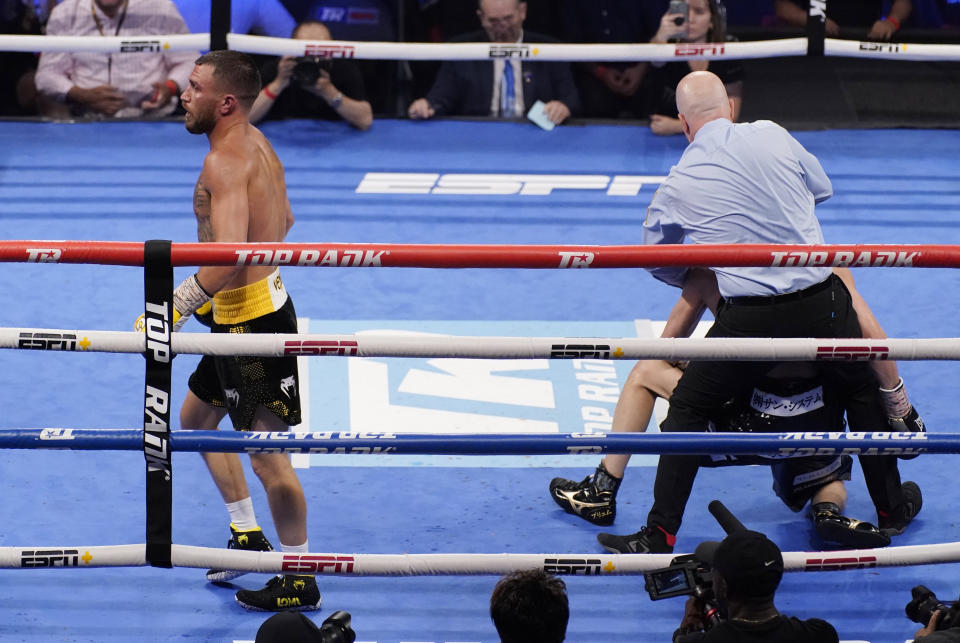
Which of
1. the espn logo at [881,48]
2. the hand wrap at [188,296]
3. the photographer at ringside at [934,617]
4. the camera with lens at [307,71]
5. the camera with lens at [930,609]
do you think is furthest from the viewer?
the camera with lens at [307,71]

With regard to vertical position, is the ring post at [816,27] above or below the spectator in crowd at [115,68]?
above

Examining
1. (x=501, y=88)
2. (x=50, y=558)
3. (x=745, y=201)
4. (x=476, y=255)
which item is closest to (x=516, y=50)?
(x=501, y=88)

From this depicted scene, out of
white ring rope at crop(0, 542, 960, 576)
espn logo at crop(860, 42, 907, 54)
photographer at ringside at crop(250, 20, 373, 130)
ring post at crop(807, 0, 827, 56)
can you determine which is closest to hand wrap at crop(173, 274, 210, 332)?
white ring rope at crop(0, 542, 960, 576)

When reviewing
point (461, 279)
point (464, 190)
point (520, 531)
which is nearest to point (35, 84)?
point (464, 190)

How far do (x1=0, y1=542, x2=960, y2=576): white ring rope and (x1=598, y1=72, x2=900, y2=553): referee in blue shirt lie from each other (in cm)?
82

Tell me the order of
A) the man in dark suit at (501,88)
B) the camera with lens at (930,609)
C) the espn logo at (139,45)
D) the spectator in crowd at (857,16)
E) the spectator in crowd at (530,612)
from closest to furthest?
the spectator in crowd at (530,612), the camera with lens at (930,609), the espn logo at (139,45), the man in dark suit at (501,88), the spectator in crowd at (857,16)

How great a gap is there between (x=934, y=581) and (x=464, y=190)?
144 inches

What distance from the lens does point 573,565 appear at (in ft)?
11.1

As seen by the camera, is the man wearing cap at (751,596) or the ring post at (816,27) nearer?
the man wearing cap at (751,596)

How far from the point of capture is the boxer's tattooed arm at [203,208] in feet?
13.4

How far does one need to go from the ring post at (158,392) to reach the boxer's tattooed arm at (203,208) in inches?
36.1

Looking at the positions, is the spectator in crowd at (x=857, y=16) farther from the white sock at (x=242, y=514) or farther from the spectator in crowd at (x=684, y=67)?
the white sock at (x=242, y=514)

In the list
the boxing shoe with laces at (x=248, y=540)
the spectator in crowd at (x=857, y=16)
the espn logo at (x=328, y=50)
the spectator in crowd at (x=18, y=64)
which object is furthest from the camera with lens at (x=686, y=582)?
the spectator in crowd at (x=18, y=64)

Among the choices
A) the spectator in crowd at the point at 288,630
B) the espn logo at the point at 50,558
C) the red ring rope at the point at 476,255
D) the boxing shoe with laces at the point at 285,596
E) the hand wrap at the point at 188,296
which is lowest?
the boxing shoe with laces at the point at 285,596
